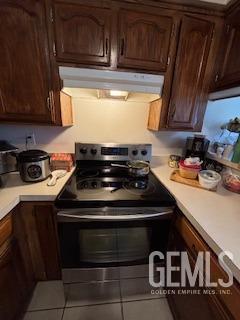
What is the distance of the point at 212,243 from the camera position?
2.30ft

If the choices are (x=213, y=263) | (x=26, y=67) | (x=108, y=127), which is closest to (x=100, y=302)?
(x=213, y=263)

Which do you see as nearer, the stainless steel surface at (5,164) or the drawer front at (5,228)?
the drawer front at (5,228)

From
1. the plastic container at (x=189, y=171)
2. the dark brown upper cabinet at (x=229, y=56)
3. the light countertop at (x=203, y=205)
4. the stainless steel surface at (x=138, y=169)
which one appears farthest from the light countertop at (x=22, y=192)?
the dark brown upper cabinet at (x=229, y=56)

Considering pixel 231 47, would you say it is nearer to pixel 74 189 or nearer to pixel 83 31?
pixel 83 31

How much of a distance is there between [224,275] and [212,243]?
12 centimetres

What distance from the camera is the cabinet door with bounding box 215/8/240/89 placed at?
40.0 inches

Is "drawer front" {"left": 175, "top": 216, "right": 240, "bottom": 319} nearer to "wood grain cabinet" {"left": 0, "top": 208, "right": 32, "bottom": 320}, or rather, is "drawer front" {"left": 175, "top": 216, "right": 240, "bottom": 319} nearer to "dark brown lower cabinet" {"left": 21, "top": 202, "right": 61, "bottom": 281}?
"dark brown lower cabinet" {"left": 21, "top": 202, "right": 61, "bottom": 281}

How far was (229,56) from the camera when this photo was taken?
3.57 ft

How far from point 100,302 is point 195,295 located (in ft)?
2.60

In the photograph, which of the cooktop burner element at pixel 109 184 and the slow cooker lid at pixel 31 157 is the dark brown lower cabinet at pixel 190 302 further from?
the slow cooker lid at pixel 31 157

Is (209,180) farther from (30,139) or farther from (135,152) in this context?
(30,139)

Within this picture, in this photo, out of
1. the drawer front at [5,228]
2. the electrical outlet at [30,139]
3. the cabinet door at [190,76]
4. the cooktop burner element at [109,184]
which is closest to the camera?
the drawer front at [5,228]

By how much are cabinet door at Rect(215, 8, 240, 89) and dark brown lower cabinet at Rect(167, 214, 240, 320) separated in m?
0.95

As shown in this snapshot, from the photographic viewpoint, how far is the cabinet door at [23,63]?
Answer: 3.18 ft
